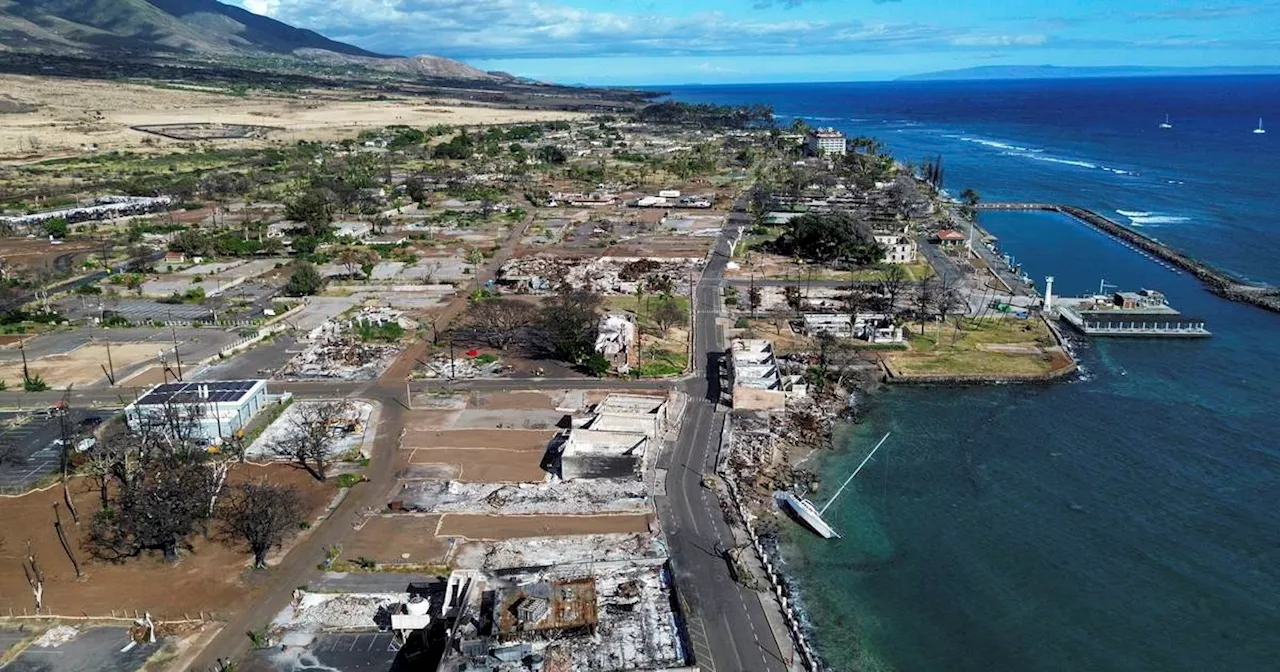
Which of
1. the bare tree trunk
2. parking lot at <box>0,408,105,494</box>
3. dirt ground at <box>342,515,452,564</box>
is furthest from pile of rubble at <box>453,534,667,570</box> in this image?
parking lot at <box>0,408,105,494</box>

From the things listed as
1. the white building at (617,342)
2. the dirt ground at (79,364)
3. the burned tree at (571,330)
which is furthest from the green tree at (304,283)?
the white building at (617,342)

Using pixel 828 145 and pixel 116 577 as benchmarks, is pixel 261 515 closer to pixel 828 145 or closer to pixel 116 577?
pixel 116 577

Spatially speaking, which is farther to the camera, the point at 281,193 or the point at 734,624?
the point at 281,193

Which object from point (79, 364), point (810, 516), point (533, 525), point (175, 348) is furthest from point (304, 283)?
point (810, 516)

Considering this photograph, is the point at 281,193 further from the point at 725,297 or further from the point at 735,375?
the point at 735,375

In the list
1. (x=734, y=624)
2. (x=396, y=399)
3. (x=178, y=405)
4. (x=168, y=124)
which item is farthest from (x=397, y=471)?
(x=168, y=124)

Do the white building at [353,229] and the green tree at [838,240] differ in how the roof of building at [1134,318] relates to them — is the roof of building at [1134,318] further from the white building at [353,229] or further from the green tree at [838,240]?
the white building at [353,229]
